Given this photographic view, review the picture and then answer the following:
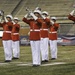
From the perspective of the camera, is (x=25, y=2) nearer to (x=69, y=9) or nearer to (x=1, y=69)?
(x=69, y=9)

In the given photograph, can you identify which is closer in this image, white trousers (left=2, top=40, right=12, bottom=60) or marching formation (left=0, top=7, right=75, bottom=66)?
marching formation (left=0, top=7, right=75, bottom=66)

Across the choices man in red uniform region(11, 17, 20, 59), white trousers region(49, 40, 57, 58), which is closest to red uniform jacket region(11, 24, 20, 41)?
man in red uniform region(11, 17, 20, 59)

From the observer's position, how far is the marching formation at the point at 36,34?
534 inches

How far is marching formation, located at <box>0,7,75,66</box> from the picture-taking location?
1357 cm

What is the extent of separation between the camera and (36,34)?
13633 millimetres

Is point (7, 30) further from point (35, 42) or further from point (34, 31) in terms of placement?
point (35, 42)

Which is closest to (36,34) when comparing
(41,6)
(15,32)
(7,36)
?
(7,36)

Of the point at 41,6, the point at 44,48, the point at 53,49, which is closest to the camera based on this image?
the point at 44,48

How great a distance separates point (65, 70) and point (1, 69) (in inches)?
92.3

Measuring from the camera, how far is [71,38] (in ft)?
91.8

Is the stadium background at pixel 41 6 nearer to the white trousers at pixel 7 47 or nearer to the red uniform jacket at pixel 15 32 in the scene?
the red uniform jacket at pixel 15 32

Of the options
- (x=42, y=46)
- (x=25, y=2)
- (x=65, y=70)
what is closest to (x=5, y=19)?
(x=42, y=46)

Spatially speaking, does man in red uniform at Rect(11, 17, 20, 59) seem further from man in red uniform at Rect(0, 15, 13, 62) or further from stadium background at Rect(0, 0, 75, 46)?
stadium background at Rect(0, 0, 75, 46)

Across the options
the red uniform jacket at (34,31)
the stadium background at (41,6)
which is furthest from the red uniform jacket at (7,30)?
the stadium background at (41,6)
